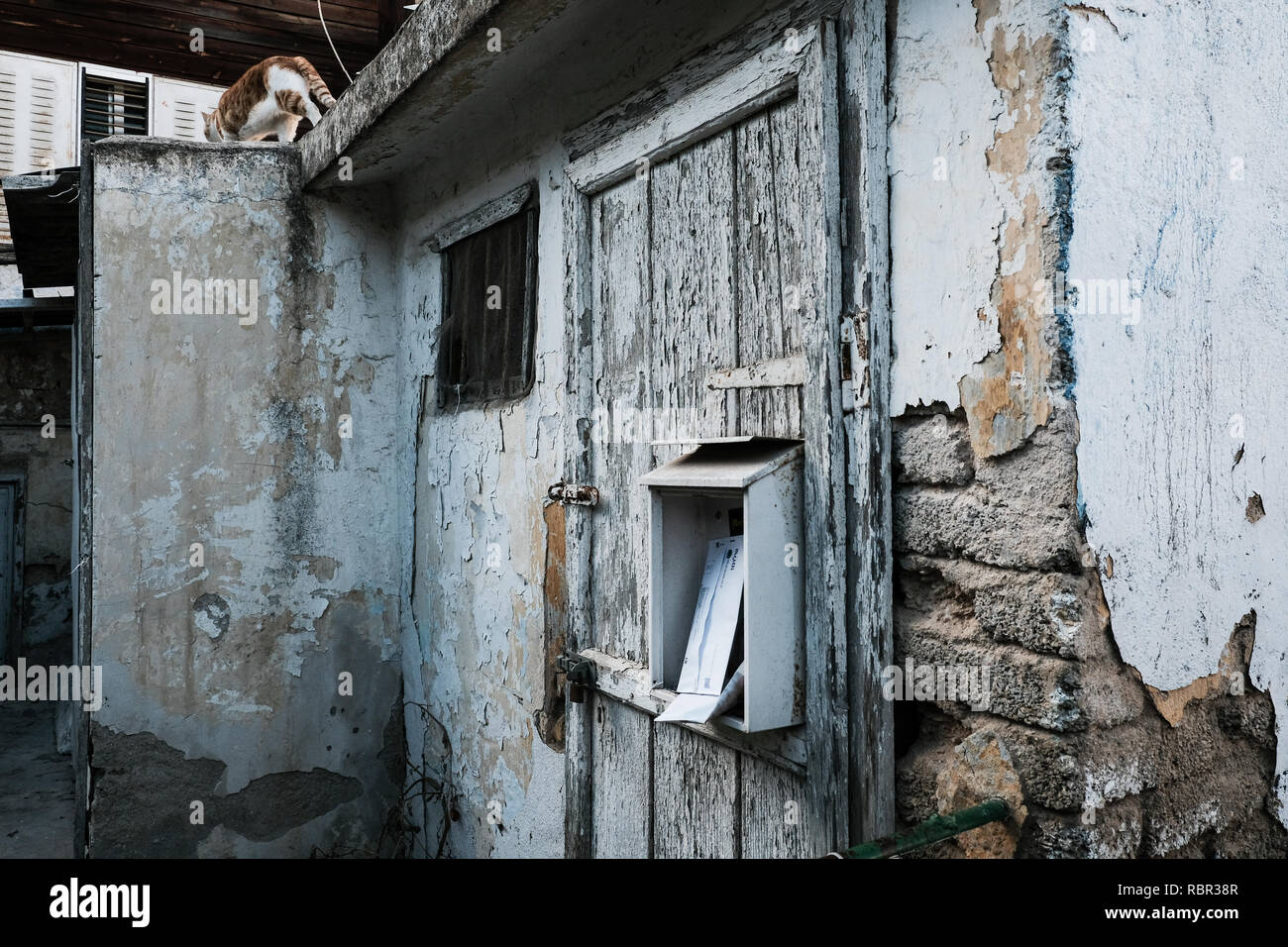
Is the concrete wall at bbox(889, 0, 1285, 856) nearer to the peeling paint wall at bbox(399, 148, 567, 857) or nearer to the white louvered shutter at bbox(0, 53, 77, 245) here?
the peeling paint wall at bbox(399, 148, 567, 857)

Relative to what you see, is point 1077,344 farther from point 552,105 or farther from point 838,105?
point 552,105

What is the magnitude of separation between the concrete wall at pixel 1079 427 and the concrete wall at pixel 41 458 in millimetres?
7682

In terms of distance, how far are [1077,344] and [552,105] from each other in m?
2.00

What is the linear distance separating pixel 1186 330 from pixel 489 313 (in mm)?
2389

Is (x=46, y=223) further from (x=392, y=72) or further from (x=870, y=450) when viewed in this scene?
(x=870, y=450)

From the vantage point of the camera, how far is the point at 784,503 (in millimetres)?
1935

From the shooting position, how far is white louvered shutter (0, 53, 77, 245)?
22.2 ft

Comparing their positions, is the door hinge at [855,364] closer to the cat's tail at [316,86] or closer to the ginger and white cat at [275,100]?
the ginger and white cat at [275,100]

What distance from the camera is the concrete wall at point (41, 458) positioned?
742 centimetres

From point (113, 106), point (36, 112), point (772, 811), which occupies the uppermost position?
point (113, 106)

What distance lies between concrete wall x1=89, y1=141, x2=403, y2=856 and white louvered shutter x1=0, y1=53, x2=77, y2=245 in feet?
12.9

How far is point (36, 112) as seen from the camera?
6.88 metres

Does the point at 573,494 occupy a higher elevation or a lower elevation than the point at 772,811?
higher

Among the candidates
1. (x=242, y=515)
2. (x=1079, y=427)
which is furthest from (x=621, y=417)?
(x=242, y=515)
